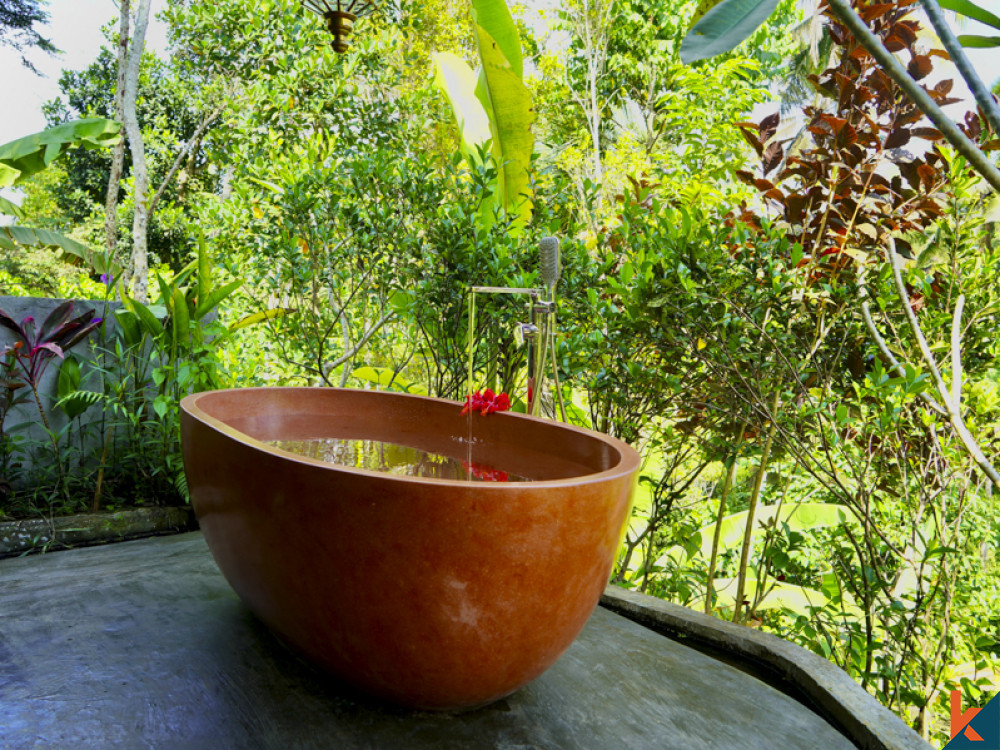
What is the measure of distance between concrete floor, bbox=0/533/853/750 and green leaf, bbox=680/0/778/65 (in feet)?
3.45

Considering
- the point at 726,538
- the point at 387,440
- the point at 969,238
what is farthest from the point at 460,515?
the point at 726,538

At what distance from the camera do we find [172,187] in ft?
35.1

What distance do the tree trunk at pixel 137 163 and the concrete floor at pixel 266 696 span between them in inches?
200

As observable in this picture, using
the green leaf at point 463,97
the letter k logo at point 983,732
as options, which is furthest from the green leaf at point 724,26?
the green leaf at point 463,97

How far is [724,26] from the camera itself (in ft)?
1.65

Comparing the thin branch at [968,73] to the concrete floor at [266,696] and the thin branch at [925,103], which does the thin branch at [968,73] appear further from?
the concrete floor at [266,696]

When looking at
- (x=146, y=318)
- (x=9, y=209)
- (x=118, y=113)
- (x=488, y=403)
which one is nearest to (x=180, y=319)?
(x=146, y=318)

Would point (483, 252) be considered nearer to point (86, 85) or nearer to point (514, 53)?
point (514, 53)

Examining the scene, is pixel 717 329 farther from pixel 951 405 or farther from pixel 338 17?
pixel 338 17

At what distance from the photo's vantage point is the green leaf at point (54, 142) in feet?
9.29

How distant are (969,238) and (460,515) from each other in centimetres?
143

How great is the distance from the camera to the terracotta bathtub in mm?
982

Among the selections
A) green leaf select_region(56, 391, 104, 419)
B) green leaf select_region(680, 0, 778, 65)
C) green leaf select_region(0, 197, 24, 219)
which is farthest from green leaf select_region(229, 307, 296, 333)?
green leaf select_region(680, 0, 778, 65)

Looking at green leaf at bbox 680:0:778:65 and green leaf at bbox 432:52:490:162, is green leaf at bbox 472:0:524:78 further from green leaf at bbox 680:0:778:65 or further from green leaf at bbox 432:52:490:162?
green leaf at bbox 680:0:778:65
